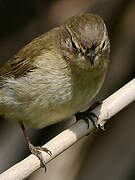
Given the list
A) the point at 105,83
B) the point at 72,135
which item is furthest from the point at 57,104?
the point at 105,83

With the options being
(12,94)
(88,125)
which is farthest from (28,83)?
(88,125)

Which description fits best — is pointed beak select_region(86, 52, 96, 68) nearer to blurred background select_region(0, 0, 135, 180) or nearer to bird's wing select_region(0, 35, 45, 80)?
bird's wing select_region(0, 35, 45, 80)

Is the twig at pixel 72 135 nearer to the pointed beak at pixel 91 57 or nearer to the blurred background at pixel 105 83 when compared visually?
the pointed beak at pixel 91 57

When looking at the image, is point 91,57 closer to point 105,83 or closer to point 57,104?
point 57,104

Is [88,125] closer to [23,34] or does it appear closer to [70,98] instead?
[70,98]

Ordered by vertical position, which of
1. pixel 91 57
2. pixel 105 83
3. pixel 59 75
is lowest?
pixel 105 83
